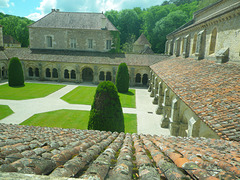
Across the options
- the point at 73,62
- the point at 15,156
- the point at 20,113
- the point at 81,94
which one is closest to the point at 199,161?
the point at 15,156

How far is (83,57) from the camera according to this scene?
29.0 metres

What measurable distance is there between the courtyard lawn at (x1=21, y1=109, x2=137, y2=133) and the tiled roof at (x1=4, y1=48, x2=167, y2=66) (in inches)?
540

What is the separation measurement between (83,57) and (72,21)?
737cm

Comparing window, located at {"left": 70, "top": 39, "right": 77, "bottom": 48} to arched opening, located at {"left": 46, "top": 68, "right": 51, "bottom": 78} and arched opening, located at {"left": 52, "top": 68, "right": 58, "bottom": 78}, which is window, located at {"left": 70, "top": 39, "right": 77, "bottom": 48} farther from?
arched opening, located at {"left": 46, "top": 68, "right": 51, "bottom": 78}

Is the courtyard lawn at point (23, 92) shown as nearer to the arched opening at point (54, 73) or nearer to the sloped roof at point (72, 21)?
the arched opening at point (54, 73)

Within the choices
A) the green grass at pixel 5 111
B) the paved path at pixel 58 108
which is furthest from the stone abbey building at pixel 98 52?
the green grass at pixel 5 111

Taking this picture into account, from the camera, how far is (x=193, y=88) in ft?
29.7

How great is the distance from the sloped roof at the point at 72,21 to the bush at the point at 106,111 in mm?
23151

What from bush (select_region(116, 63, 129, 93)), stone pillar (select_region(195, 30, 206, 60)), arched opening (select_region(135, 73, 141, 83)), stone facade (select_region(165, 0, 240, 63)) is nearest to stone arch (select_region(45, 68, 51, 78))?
bush (select_region(116, 63, 129, 93))

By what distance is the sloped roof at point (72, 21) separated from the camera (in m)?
30.7

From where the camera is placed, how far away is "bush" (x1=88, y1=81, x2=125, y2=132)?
9.72 meters

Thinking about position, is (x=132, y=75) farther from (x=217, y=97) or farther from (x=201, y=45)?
(x=217, y=97)

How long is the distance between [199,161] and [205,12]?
21.6 meters

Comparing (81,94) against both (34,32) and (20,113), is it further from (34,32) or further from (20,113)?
(34,32)
